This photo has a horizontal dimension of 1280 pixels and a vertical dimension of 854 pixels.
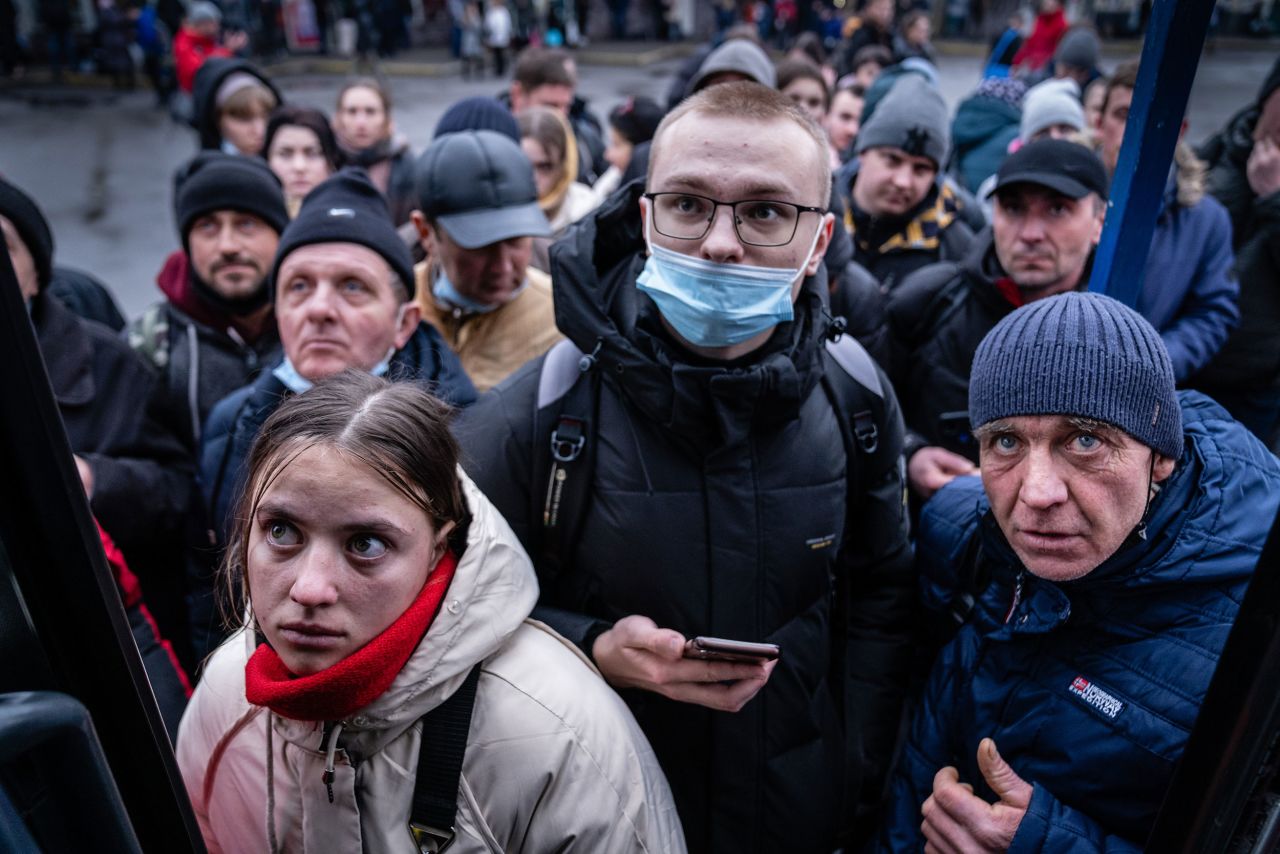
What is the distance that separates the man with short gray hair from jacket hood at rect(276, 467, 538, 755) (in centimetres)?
84

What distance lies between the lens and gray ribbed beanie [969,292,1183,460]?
146cm

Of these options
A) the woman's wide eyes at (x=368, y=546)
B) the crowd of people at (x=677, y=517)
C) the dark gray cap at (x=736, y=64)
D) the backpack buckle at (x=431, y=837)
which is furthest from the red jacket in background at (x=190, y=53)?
the backpack buckle at (x=431, y=837)

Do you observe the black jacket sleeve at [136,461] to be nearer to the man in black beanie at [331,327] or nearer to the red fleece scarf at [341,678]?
the man in black beanie at [331,327]

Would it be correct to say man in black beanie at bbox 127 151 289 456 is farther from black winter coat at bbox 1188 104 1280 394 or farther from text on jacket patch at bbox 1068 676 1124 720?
black winter coat at bbox 1188 104 1280 394

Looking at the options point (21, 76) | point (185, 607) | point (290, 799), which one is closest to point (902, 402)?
point (290, 799)

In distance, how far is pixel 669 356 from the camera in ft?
6.13

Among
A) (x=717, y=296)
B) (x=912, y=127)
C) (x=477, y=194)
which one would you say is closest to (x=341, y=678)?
(x=717, y=296)

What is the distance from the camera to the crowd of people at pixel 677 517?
1.46 m

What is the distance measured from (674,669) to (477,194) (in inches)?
76.2

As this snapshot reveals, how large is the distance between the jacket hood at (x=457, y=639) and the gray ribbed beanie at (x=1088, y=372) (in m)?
0.86

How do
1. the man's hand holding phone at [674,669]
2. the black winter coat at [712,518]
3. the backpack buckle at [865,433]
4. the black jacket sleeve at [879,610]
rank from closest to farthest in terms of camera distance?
the man's hand holding phone at [674,669]
the black winter coat at [712,518]
the backpack buckle at [865,433]
the black jacket sleeve at [879,610]

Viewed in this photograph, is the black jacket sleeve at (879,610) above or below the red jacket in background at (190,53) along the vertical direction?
below

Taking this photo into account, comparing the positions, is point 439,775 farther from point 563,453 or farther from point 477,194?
point 477,194

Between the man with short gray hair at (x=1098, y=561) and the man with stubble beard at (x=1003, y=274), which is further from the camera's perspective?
the man with stubble beard at (x=1003, y=274)
